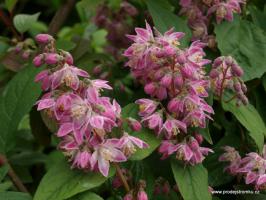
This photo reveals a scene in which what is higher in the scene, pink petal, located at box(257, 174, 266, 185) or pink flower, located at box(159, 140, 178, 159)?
pink flower, located at box(159, 140, 178, 159)

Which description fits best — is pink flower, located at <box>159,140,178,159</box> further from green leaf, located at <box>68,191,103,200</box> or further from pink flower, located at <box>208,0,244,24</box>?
pink flower, located at <box>208,0,244,24</box>

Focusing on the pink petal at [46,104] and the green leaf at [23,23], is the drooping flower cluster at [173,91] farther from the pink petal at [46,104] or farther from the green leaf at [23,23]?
the green leaf at [23,23]

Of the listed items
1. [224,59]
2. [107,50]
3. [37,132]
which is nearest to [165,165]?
[224,59]

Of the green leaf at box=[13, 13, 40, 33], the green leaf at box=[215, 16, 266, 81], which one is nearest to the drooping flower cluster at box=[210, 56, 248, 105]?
the green leaf at box=[215, 16, 266, 81]

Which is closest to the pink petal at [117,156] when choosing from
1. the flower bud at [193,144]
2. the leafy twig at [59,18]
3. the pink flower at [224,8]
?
the flower bud at [193,144]

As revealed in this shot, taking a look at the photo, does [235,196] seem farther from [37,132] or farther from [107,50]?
[107,50]

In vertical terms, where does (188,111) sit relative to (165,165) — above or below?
above
